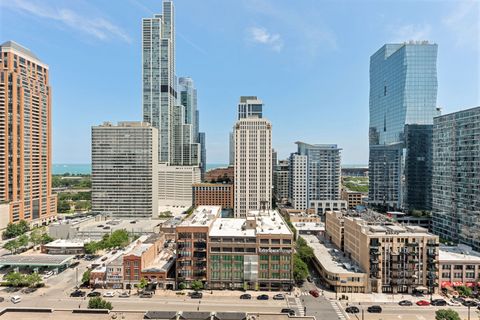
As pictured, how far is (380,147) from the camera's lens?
165 m

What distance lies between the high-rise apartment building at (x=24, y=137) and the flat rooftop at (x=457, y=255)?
13628cm

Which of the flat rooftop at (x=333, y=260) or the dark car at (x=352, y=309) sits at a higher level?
the flat rooftop at (x=333, y=260)

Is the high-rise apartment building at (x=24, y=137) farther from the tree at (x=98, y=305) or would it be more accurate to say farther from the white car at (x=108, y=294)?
the tree at (x=98, y=305)

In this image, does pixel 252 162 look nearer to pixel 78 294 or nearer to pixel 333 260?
pixel 333 260

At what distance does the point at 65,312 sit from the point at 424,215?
13364 cm

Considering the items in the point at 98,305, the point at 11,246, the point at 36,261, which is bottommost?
the point at 36,261

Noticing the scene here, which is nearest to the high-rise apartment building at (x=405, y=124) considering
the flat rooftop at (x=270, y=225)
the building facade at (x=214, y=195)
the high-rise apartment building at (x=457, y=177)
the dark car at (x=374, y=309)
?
the high-rise apartment building at (x=457, y=177)

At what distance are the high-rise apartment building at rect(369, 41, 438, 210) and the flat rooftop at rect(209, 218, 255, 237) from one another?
100880 mm

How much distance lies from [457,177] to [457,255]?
32255mm

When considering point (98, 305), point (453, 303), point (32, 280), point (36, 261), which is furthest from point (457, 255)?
point (36, 261)

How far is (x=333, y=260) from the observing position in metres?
78.6

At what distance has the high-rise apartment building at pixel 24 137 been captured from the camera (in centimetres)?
11762

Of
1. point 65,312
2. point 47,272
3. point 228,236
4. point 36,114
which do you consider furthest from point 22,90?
point 65,312

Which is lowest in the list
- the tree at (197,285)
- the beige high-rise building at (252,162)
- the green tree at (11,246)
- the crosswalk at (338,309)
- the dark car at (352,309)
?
the crosswalk at (338,309)
